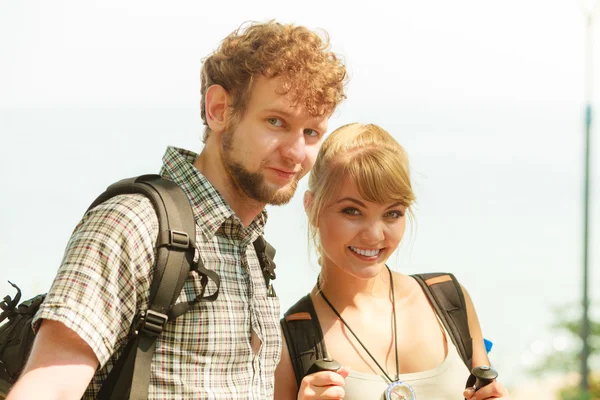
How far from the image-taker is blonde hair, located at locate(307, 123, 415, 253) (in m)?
3.23

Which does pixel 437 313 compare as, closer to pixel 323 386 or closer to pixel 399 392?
pixel 399 392

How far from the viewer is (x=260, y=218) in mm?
2623

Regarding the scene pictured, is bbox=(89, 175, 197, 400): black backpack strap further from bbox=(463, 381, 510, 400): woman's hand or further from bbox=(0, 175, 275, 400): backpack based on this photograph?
bbox=(463, 381, 510, 400): woman's hand

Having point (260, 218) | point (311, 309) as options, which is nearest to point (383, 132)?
point (311, 309)

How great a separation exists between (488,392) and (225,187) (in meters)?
1.31

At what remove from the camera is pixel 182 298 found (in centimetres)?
215

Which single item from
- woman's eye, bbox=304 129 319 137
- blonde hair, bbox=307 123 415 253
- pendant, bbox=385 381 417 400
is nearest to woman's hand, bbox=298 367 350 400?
pendant, bbox=385 381 417 400

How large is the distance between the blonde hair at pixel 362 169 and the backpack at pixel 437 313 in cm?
35

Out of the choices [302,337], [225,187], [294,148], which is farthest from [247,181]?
[302,337]

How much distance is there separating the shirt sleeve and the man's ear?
1.79ft

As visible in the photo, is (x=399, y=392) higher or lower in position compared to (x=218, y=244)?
lower

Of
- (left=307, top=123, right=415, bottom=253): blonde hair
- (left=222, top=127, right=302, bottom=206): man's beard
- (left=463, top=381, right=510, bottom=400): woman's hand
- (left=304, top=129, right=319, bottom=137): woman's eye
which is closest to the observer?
(left=222, top=127, right=302, bottom=206): man's beard

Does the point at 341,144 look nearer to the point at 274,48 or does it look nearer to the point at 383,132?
the point at 383,132

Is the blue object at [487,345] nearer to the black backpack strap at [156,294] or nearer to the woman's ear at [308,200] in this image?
the woman's ear at [308,200]
